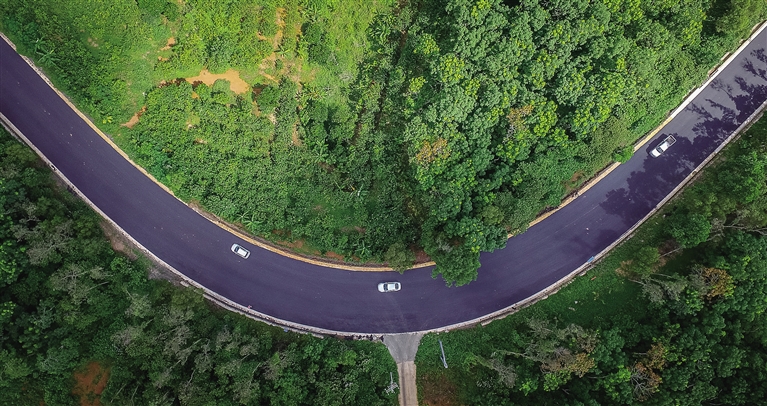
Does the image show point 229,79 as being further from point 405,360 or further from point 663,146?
point 663,146

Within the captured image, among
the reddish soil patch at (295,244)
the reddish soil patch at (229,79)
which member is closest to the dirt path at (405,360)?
the reddish soil patch at (295,244)

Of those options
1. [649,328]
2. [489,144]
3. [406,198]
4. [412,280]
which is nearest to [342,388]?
[412,280]

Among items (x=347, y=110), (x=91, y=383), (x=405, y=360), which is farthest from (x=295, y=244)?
(x=91, y=383)

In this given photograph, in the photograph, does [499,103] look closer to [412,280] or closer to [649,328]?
[412,280]

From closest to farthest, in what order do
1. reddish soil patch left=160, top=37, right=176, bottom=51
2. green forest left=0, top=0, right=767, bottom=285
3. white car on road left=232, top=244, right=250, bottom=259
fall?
green forest left=0, top=0, right=767, bottom=285, reddish soil patch left=160, top=37, right=176, bottom=51, white car on road left=232, top=244, right=250, bottom=259

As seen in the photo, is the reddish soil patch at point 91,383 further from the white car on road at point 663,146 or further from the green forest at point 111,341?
the white car on road at point 663,146

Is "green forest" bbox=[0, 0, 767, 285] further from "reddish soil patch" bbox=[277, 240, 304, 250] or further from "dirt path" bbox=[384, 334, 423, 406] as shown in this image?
"dirt path" bbox=[384, 334, 423, 406]

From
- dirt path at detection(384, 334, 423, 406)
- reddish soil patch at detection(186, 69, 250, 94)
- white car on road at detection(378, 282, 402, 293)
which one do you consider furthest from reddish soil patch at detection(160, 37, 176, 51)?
dirt path at detection(384, 334, 423, 406)
